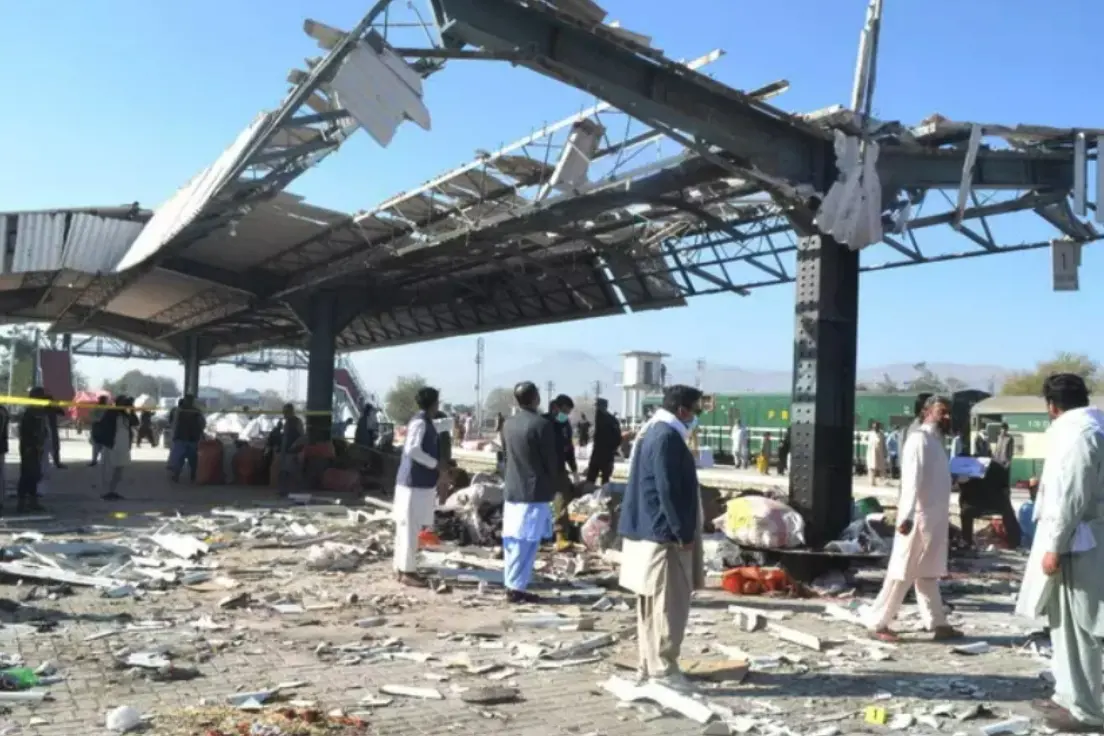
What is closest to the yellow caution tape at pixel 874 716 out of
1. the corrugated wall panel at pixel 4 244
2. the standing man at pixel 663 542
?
the standing man at pixel 663 542

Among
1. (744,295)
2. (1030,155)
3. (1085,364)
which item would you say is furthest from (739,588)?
(1085,364)

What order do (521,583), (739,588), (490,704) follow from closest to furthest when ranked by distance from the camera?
1. (490,704)
2. (521,583)
3. (739,588)

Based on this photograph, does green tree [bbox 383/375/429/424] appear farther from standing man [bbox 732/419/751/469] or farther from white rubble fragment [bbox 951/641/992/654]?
white rubble fragment [bbox 951/641/992/654]

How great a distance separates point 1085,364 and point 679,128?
72.6 metres

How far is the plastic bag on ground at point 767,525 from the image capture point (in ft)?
33.4

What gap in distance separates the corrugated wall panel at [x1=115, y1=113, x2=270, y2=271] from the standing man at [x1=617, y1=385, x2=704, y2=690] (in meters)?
7.20

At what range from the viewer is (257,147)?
1136cm

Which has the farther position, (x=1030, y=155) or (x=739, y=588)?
(x=1030, y=155)

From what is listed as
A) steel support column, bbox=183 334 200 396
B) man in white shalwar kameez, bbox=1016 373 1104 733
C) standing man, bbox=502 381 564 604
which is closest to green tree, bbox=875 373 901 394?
steel support column, bbox=183 334 200 396

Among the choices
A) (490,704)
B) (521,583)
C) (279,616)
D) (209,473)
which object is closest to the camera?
(490,704)

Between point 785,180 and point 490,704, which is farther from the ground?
point 785,180

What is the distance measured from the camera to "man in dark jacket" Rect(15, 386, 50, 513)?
14.1 metres

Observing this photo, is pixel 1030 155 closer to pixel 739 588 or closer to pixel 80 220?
pixel 739 588

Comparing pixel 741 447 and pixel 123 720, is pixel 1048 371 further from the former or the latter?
pixel 123 720
